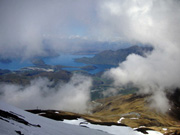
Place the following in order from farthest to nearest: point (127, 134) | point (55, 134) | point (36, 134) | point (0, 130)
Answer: point (127, 134)
point (55, 134)
point (36, 134)
point (0, 130)

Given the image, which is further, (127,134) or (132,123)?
(132,123)

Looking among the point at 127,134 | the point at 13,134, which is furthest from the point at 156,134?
the point at 13,134

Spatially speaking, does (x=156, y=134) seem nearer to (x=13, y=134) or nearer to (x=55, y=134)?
(x=55, y=134)

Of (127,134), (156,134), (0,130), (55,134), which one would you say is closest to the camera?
(0,130)

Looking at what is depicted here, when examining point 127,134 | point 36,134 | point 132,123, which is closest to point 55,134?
point 36,134

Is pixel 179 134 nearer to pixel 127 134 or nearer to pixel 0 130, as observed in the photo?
pixel 127 134

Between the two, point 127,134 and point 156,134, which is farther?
point 156,134

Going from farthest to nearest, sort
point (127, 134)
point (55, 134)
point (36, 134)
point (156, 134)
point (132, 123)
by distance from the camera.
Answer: point (132, 123) < point (156, 134) < point (127, 134) < point (55, 134) < point (36, 134)

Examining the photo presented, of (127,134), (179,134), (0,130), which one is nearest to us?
(0,130)

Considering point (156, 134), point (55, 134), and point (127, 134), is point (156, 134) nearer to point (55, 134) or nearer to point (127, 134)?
point (127, 134)
